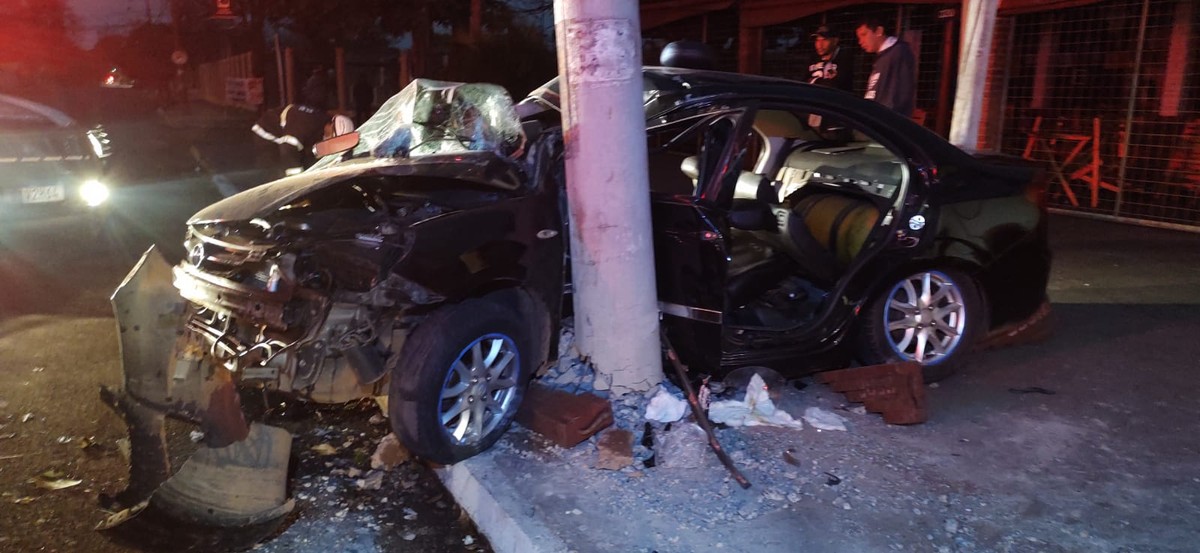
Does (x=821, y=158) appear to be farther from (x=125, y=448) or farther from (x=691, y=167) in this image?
(x=125, y=448)

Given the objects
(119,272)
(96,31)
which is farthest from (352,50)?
A: (96,31)

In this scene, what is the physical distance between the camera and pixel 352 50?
24.2 meters

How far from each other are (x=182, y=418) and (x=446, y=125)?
1864 mm

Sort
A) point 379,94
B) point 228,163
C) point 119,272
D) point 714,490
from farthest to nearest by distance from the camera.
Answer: point 379,94 → point 228,163 → point 119,272 → point 714,490

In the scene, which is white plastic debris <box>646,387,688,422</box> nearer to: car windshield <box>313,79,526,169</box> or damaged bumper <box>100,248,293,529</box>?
car windshield <box>313,79,526,169</box>

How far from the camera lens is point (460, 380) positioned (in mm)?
3941

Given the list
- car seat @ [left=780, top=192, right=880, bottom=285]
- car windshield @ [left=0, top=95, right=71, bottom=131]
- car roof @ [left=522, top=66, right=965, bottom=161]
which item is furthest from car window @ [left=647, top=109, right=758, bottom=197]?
car windshield @ [left=0, top=95, right=71, bottom=131]

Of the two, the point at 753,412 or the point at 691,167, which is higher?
the point at 691,167

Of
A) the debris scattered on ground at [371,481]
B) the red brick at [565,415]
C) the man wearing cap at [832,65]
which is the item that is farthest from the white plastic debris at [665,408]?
the man wearing cap at [832,65]

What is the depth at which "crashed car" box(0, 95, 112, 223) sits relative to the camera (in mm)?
8203

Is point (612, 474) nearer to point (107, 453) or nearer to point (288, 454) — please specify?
point (288, 454)

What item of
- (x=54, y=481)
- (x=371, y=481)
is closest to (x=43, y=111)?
(x=54, y=481)

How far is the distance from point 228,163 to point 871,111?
14.7 meters

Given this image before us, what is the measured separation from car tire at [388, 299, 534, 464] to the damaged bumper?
1.97ft
